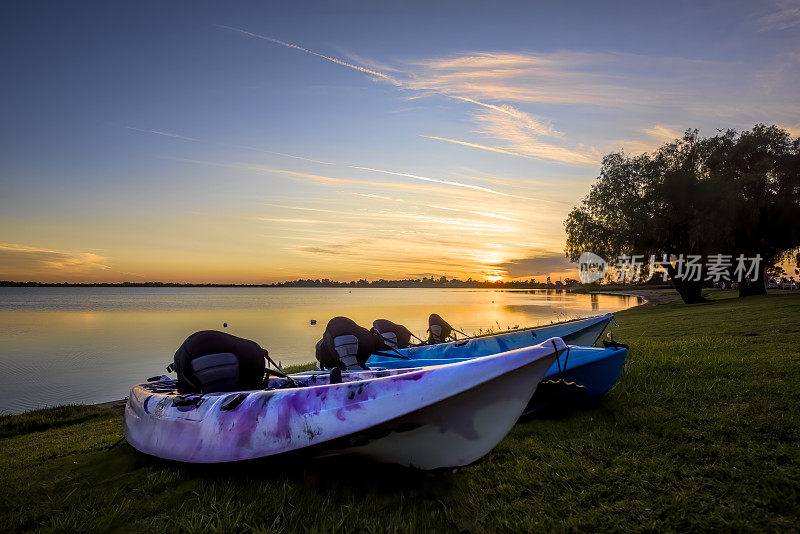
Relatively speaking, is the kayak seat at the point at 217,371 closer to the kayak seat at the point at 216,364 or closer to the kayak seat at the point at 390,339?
the kayak seat at the point at 216,364

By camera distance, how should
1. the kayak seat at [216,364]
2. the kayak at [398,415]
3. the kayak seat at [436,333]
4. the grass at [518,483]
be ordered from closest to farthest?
1. the grass at [518,483]
2. the kayak at [398,415]
3. the kayak seat at [216,364]
4. the kayak seat at [436,333]

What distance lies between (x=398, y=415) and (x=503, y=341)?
18.3 feet

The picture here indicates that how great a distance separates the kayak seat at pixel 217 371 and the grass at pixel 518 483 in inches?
38.3

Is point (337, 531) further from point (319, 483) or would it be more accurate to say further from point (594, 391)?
point (594, 391)

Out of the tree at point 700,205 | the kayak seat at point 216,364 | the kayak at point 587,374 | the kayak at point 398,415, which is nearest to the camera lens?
the kayak at point 398,415

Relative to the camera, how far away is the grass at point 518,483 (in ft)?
10.2

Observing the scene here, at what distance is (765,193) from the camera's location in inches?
956

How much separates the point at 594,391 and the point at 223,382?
503cm

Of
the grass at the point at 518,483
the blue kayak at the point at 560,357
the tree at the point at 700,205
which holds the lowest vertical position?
the grass at the point at 518,483

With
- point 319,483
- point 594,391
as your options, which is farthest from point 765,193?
point 319,483

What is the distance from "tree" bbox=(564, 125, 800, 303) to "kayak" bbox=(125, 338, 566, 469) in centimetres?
2546

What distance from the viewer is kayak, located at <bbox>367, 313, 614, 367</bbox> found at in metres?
8.35

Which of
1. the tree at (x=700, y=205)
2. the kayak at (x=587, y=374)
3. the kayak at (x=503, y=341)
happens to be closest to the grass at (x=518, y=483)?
the kayak at (x=587, y=374)

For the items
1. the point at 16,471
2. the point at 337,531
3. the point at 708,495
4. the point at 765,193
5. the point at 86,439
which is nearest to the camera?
the point at 337,531
